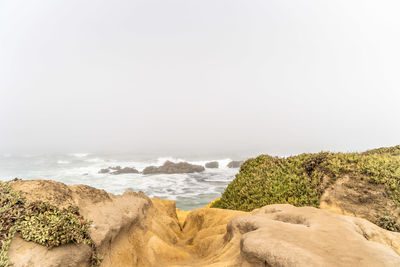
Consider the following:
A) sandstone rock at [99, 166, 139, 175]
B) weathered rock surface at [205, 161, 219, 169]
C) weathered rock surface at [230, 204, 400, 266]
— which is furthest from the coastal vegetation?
weathered rock surface at [205, 161, 219, 169]

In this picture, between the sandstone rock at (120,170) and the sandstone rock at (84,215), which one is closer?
the sandstone rock at (84,215)

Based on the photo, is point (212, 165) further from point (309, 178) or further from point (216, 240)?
point (216, 240)

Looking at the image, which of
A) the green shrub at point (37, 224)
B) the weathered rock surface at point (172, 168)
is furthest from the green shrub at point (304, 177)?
the weathered rock surface at point (172, 168)

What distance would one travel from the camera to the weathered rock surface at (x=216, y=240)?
3377 mm

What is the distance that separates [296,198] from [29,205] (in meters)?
8.30

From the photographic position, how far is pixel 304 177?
8828mm

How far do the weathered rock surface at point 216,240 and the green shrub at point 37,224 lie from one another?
13 centimetres

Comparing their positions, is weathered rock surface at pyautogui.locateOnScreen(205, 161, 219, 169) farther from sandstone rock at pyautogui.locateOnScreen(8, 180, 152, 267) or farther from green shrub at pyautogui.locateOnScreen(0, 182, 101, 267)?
green shrub at pyautogui.locateOnScreen(0, 182, 101, 267)

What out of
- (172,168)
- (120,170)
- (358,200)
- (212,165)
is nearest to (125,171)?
(120,170)

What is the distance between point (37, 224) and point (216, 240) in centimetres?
471

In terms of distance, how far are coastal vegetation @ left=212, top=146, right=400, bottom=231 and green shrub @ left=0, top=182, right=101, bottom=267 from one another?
7073 mm

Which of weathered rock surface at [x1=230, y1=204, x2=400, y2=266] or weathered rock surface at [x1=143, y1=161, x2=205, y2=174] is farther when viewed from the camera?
weathered rock surface at [x1=143, y1=161, x2=205, y2=174]

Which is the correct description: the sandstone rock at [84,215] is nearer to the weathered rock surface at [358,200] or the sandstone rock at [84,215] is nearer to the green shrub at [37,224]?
the green shrub at [37,224]

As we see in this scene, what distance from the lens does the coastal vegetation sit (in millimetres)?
7111
